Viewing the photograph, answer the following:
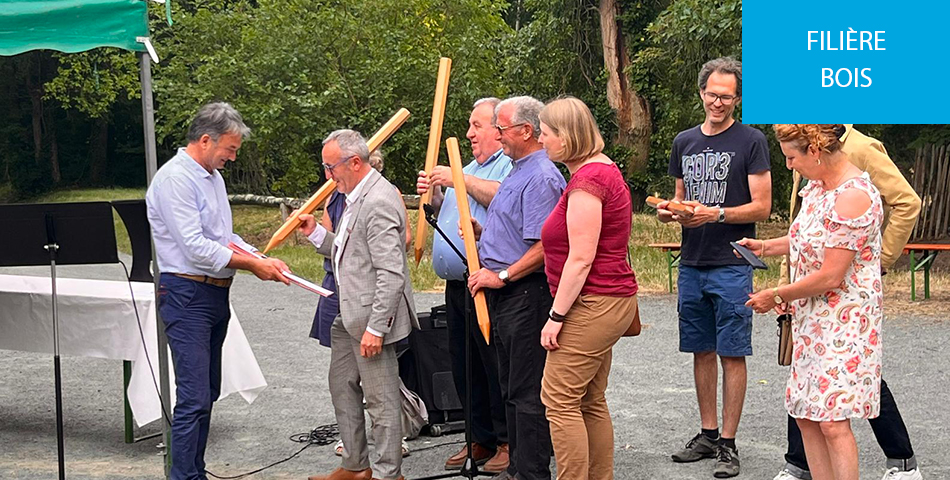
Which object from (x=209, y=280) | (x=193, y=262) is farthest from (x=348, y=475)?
(x=193, y=262)

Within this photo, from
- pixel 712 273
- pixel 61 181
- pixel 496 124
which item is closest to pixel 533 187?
pixel 496 124

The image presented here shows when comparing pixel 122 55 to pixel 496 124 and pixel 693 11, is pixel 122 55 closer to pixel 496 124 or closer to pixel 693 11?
pixel 693 11

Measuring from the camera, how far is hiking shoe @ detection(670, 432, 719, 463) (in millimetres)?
5695

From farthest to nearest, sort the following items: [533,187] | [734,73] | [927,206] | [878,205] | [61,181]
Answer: [61,181] < [927,206] < [734,73] < [533,187] < [878,205]

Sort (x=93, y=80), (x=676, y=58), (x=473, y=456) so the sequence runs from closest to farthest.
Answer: (x=473, y=456), (x=676, y=58), (x=93, y=80)

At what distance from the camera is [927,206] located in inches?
645

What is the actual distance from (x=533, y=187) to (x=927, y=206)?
1315 cm

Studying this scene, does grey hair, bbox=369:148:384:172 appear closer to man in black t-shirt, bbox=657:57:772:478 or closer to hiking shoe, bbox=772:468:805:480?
man in black t-shirt, bbox=657:57:772:478

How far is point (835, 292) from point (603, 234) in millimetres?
926

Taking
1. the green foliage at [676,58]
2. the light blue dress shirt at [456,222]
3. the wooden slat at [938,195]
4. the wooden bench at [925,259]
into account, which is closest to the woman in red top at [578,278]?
the light blue dress shirt at [456,222]

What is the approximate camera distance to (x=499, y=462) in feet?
18.6

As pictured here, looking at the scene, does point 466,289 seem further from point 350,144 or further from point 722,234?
point 722,234

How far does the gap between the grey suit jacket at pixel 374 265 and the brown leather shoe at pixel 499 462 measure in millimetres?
896

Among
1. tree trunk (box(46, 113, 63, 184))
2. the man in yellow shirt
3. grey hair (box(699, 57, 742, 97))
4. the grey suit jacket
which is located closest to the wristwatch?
the man in yellow shirt
